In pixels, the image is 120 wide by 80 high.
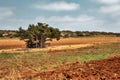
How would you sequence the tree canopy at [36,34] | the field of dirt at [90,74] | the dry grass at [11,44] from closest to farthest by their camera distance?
the field of dirt at [90,74]
the tree canopy at [36,34]
the dry grass at [11,44]

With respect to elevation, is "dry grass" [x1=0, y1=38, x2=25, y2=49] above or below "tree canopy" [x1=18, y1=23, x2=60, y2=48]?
below

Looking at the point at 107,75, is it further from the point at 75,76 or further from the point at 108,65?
the point at 108,65

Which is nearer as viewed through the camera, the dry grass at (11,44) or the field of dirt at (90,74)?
the field of dirt at (90,74)

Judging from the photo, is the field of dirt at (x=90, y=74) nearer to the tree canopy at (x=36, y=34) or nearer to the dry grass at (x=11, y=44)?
the tree canopy at (x=36, y=34)

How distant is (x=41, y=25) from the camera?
5712 centimetres

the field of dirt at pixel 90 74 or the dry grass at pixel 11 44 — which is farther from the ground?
the field of dirt at pixel 90 74

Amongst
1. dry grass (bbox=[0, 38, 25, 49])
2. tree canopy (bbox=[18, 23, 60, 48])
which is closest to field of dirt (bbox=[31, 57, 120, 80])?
tree canopy (bbox=[18, 23, 60, 48])

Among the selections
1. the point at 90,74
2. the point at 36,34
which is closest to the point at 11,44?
the point at 36,34

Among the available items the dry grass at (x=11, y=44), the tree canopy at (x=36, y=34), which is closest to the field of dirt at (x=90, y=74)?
the tree canopy at (x=36, y=34)

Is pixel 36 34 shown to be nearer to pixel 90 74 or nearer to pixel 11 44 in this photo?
pixel 11 44

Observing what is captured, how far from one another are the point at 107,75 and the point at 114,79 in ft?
2.15

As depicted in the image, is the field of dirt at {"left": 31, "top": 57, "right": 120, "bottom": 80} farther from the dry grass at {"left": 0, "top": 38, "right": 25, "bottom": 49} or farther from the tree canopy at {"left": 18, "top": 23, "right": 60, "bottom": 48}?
the dry grass at {"left": 0, "top": 38, "right": 25, "bottom": 49}

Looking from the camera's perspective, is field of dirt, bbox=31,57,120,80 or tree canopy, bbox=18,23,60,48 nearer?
field of dirt, bbox=31,57,120,80

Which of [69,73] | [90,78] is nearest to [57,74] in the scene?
[69,73]
